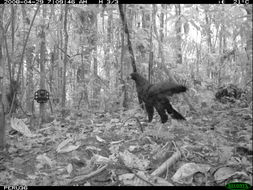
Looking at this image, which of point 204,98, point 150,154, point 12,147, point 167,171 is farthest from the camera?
point 204,98

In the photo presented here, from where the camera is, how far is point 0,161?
4.71 meters

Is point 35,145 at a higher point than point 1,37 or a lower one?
lower

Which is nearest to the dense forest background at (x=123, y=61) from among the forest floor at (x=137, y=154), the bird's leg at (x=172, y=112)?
the forest floor at (x=137, y=154)

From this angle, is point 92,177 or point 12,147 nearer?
point 92,177

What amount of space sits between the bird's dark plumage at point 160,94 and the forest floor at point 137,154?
0.85 ft

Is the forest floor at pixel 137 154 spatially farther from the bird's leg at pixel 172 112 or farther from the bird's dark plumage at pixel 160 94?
the bird's dark plumage at pixel 160 94

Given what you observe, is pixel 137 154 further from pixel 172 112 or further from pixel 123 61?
pixel 123 61

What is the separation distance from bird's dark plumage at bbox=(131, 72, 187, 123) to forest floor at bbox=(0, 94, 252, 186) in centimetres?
26

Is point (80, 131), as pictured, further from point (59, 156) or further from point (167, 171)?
point (167, 171)

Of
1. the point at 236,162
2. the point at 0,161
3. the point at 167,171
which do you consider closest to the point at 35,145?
the point at 0,161

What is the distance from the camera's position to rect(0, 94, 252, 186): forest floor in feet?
11.7

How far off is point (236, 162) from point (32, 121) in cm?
547

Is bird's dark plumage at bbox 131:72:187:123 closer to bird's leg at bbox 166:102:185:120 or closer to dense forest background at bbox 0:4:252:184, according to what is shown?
bird's leg at bbox 166:102:185:120

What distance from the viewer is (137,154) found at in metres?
4.39
